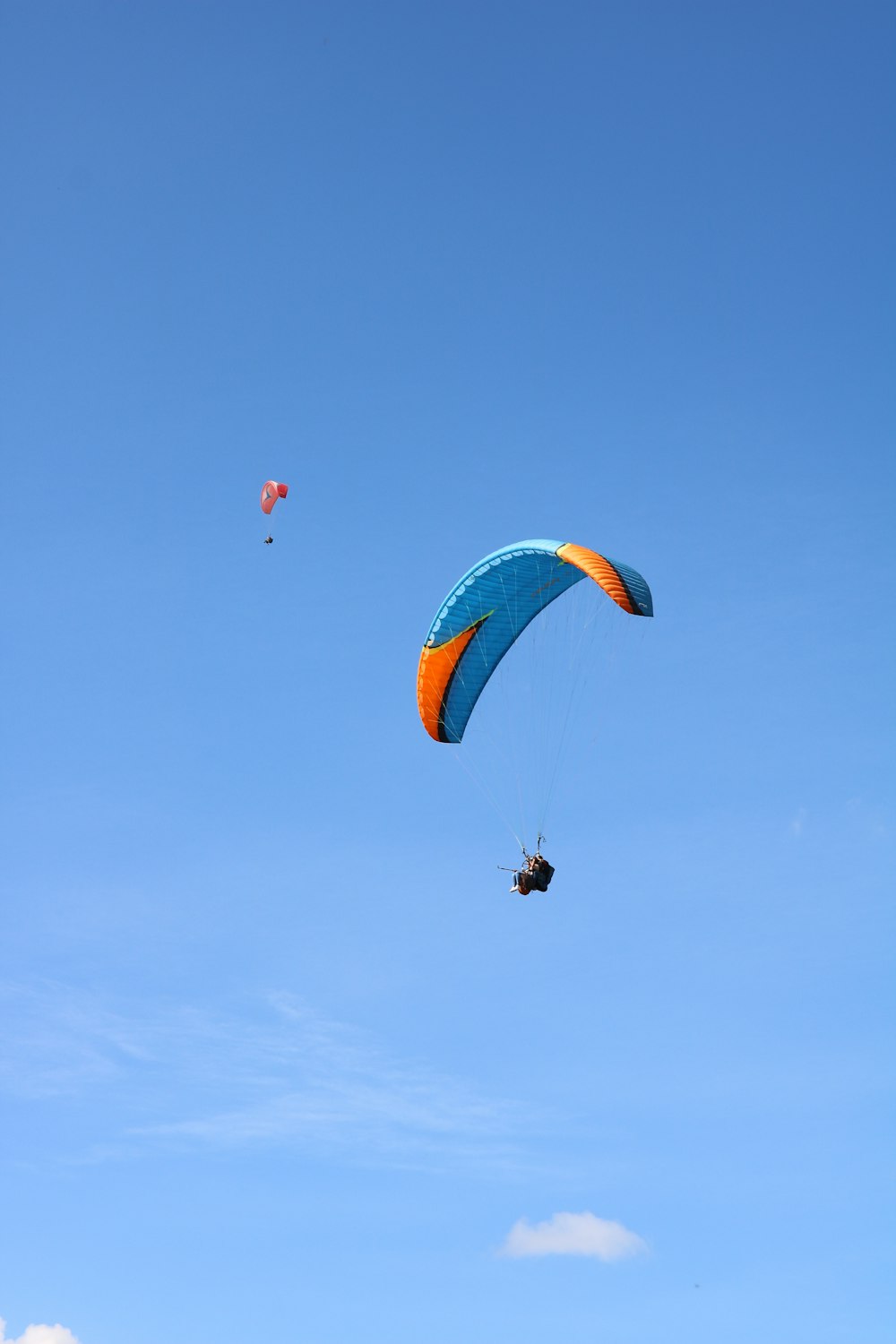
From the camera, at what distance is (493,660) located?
48.8m

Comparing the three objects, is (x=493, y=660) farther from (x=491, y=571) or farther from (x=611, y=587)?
(x=611, y=587)

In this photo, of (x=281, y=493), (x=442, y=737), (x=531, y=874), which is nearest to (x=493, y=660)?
(x=442, y=737)

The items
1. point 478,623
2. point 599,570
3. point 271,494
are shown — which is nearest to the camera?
point 599,570

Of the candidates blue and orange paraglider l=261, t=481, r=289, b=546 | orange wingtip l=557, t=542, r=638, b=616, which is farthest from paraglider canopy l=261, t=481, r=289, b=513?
orange wingtip l=557, t=542, r=638, b=616

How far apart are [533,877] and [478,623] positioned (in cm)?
710

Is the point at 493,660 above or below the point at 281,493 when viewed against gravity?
below

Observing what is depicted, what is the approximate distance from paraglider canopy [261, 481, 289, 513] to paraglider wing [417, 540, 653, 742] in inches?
824

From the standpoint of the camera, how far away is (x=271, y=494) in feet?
223

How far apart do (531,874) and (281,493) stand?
90.3 feet

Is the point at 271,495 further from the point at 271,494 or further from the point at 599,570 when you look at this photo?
the point at 599,570

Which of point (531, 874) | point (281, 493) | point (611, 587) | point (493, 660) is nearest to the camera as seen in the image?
point (611, 587)

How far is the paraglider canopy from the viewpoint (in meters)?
67.9

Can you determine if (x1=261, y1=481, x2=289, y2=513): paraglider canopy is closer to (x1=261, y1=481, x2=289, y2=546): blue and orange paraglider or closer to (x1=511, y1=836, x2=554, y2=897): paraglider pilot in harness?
(x1=261, y1=481, x2=289, y2=546): blue and orange paraglider

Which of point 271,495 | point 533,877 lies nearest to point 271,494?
point 271,495
